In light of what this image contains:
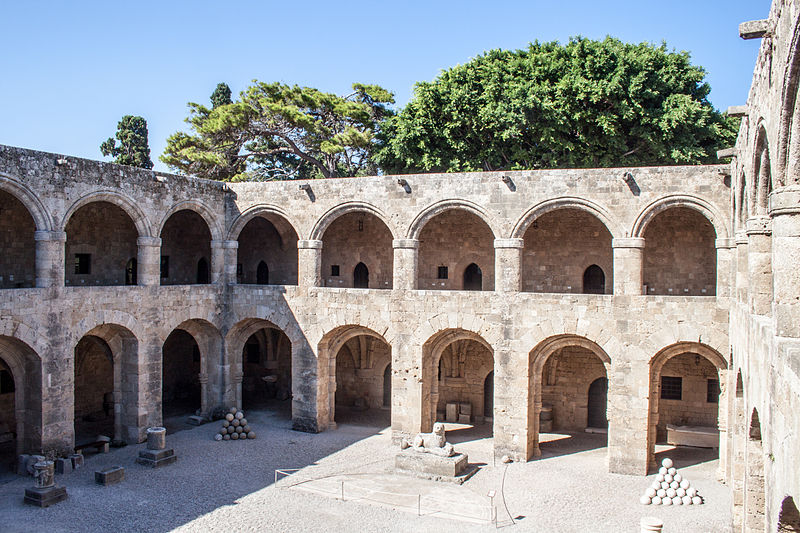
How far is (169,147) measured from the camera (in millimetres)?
30000

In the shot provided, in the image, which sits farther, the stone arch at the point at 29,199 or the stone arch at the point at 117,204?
the stone arch at the point at 117,204

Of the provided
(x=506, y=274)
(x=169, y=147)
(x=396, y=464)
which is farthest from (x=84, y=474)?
(x=169, y=147)

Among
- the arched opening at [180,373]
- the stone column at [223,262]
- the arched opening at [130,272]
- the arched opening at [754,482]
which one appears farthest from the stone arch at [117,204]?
the arched opening at [754,482]

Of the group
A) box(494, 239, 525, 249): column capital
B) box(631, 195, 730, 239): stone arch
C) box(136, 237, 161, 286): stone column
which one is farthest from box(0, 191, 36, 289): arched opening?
box(631, 195, 730, 239): stone arch

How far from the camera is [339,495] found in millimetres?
14938

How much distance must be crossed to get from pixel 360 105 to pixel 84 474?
62.1 feet

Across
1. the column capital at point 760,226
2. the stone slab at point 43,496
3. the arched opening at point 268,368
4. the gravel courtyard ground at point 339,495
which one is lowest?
the gravel courtyard ground at point 339,495

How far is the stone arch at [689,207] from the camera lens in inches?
628

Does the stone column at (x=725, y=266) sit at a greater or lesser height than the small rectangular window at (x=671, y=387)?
greater

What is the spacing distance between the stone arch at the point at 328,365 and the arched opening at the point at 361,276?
336 cm

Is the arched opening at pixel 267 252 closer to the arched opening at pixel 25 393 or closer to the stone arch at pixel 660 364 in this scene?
the arched opening at pixel 25 393

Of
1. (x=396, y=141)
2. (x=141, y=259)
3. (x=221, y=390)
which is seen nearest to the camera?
(x=141, y=259)

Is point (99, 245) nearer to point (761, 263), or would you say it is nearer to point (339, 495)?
point (339, 495)

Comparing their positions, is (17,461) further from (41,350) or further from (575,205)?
(575,205)
